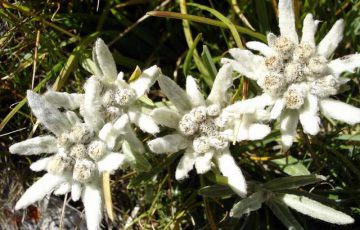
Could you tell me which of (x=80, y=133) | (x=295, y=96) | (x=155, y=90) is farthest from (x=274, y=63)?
(x=155, y=90)

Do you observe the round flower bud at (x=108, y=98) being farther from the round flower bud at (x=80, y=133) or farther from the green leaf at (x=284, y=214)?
the green leaf at (x=284, y=214)

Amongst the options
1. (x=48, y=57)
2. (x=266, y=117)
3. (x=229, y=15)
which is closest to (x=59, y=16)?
(x=48, y=57)

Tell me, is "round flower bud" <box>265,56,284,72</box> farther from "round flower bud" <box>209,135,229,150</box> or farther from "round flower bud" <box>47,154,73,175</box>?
"round flower bud" <box>47,154,73,175</box>

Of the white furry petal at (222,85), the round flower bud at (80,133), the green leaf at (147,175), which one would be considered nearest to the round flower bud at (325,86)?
the white furry petal at (222,85)

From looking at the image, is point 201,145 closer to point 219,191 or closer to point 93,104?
point 219,191

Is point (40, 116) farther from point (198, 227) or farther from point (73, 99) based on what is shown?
point (198, 227)
